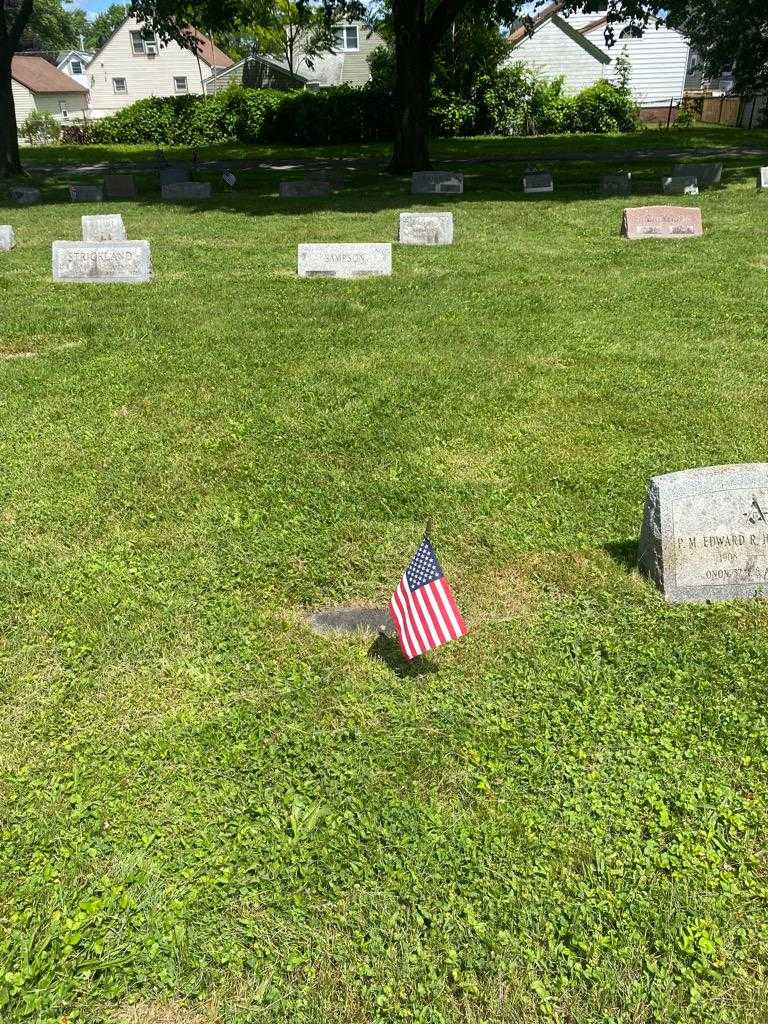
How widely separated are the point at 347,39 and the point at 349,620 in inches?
2321

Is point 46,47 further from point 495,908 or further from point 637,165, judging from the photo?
point 495,908

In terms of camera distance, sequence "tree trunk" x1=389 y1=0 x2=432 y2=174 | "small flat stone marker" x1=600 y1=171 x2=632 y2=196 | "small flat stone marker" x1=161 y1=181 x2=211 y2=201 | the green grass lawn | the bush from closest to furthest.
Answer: the green grass lawn → "small flat stone marker" x1=600 y1=171 x2=632 y2=196 → "small flat stone marker" x1=161 y1=181 x2=211 y2=201 → "tree trunk" x1=389 y1=0 x2=432 y2=174 → the bush

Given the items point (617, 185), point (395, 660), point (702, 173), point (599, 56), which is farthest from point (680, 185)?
point (599, 56)

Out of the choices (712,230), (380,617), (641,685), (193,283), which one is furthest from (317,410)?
(712,230)

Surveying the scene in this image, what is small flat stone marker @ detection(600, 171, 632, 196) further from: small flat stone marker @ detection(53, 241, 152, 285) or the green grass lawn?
small flat stone marker @ detection(53, 241, 152, 285)

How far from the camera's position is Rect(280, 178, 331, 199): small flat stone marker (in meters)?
20.6

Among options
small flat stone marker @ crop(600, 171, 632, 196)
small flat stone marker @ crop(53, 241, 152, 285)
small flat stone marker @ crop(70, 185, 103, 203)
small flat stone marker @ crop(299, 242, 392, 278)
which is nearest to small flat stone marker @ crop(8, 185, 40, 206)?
small flat stone marker @ crop(70, 185, 103, 203)

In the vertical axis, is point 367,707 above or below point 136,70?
below

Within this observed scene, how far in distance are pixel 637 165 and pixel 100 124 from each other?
30.7m

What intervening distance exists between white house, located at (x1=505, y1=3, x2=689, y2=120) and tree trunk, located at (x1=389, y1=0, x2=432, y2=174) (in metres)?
20.9

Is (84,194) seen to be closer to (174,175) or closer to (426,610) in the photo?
(174,175)

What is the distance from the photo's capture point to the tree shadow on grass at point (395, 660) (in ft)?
12.5

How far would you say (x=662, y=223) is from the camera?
13.7 metres

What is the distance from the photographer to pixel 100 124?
4025 centimetres
